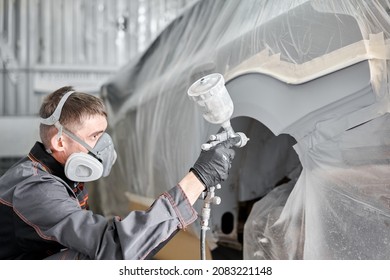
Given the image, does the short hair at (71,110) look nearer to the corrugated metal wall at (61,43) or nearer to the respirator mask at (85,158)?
the respirator mask at (85,158)

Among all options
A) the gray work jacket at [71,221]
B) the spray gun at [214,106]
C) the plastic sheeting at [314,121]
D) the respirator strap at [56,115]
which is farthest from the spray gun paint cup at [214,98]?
the respirator strap at [56,115]

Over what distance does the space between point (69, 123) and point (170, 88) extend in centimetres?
70

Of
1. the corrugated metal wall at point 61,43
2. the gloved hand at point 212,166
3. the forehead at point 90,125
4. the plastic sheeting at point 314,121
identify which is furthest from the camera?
the corrugated metal wall at point 61,43

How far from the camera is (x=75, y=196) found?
1355mm

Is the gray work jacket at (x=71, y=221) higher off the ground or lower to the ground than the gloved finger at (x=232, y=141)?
lower

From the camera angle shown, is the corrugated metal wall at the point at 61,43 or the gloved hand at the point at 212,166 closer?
the gloved hand at the point at 212,166

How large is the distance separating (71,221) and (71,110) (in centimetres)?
31

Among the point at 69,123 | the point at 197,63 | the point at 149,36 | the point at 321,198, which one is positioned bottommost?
the point at 321,198

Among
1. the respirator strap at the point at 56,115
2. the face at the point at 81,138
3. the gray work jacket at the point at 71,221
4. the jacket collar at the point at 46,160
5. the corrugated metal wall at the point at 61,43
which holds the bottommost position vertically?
the gray work jacket at the point at 71,221

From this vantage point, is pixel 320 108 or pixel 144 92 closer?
pixel 320 108

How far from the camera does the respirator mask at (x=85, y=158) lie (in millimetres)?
1255

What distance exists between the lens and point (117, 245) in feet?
3.67

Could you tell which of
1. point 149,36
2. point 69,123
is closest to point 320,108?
point 69,123
